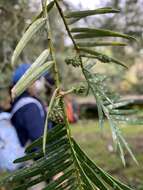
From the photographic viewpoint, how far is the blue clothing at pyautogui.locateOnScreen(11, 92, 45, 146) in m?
4.57

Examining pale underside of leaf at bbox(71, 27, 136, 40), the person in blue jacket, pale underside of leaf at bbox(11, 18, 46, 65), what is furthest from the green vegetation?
pale underside of leaf at bbox(11, 18, 46, 65)

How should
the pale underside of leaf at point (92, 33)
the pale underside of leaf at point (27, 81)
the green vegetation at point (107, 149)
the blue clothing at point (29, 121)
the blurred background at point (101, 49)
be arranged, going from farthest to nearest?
the green vegetation at point (107, 149) < the blurred background at point (101, 49) < the blue clothing at point (29, 121) < the pale underside of leaf at point (92, 33) < the pale underside of leaf at point (27, 81)

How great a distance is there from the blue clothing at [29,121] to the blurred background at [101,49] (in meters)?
0.37

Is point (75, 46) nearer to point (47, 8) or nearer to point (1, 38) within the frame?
point (47, 8)

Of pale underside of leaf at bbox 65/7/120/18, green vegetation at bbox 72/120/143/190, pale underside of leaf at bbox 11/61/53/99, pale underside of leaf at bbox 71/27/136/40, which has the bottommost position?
green vegetation at bbox 72/120/143/190

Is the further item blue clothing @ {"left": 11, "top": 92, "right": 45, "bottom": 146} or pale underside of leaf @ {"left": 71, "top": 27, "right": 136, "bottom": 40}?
blue clothing @ {"left": 11, "top": 92, "right": 45, "bottom": 146}

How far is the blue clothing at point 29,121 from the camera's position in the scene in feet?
15.0

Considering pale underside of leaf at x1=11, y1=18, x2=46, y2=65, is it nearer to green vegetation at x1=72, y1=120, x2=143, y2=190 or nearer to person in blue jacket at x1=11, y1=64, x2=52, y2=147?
person in blue jacket at x1=11, y1=64, x2=52, y2=147

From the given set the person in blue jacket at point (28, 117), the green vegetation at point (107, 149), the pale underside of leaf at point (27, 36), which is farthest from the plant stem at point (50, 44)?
the green vegetation at point (107, 149)

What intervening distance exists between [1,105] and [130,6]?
3048mm

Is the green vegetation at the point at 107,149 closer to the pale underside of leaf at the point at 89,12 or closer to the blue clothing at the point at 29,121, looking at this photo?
the blue clothing at the point at 29,121

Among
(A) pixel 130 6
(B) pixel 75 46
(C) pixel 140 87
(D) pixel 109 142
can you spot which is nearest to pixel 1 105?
(A) pixel 130 6

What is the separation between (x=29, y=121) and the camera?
4613 millimetres

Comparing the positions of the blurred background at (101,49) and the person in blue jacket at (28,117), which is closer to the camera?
the person in blue jacket at (28,117)
